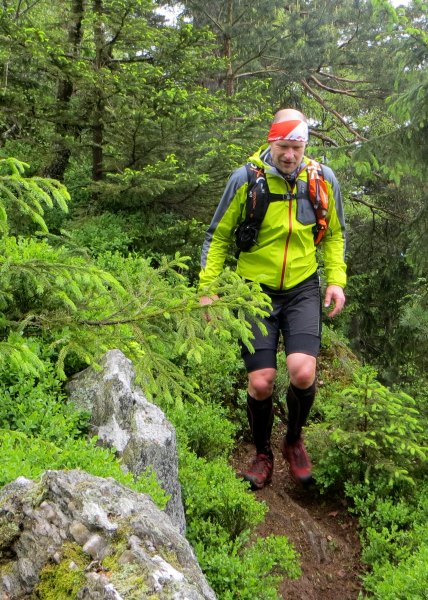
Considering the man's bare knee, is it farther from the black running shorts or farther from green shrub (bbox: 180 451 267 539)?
green shrub (bbox: 180 451 267 539)

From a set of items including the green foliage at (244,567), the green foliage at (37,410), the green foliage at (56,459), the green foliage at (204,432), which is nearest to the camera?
the green foliage at (56,459)

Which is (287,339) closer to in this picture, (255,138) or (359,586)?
(359,586)

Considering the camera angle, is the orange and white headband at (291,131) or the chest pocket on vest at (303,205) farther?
the chest pocket on vest at (303,205)

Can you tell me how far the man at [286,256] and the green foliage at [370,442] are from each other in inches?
22.0

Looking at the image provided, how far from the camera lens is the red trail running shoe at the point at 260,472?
509cm

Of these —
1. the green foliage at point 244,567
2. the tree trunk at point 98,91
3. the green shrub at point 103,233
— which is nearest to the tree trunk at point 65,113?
the tree trunk at point 98,91

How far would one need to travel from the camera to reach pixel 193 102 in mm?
7742

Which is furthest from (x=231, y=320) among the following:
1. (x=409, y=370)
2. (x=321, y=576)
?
(x=409, y=370)

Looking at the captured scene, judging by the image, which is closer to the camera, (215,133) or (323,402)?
(323,402)

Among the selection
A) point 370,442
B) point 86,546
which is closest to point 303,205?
point 370,442

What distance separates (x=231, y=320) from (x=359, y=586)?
2.79 metres

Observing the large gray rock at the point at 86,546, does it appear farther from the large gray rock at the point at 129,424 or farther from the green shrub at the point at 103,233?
the green shrub at the point at 103,233

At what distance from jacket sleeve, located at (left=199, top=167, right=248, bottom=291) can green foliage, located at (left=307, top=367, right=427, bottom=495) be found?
1773mm

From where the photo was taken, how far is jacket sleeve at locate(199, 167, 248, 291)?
4.61m
